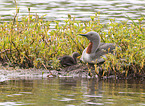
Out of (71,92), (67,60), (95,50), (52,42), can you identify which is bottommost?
(71,92)

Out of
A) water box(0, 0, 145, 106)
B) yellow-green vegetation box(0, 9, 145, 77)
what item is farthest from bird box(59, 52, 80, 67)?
water box(0, 0, 145, 106)

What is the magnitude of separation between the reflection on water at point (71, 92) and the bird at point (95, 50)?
0.89 m

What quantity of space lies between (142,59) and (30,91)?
3010mm

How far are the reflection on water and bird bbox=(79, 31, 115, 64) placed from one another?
89 centimetres

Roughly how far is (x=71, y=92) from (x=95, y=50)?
2.90 m

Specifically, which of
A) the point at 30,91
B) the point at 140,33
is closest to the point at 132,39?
the point at 140,33

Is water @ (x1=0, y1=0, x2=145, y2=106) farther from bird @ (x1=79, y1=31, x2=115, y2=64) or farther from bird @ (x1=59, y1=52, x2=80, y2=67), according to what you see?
bird @ (x1=59, y1=52, x2=80, y2=67)

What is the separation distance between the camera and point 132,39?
10836mm

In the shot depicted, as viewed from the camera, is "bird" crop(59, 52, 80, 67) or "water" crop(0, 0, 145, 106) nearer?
"water" crop(0, 0, 145, 106)

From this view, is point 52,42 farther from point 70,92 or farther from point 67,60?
point 70,92

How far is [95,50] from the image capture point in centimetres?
1112

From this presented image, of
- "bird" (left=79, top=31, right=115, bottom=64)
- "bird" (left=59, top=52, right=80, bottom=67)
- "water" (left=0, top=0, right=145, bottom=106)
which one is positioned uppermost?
"bird" (left=79, top=31, right=115, bottom=64)

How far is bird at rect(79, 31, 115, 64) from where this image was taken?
35.9 feet

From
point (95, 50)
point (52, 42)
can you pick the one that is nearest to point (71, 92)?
point (95, 50)
